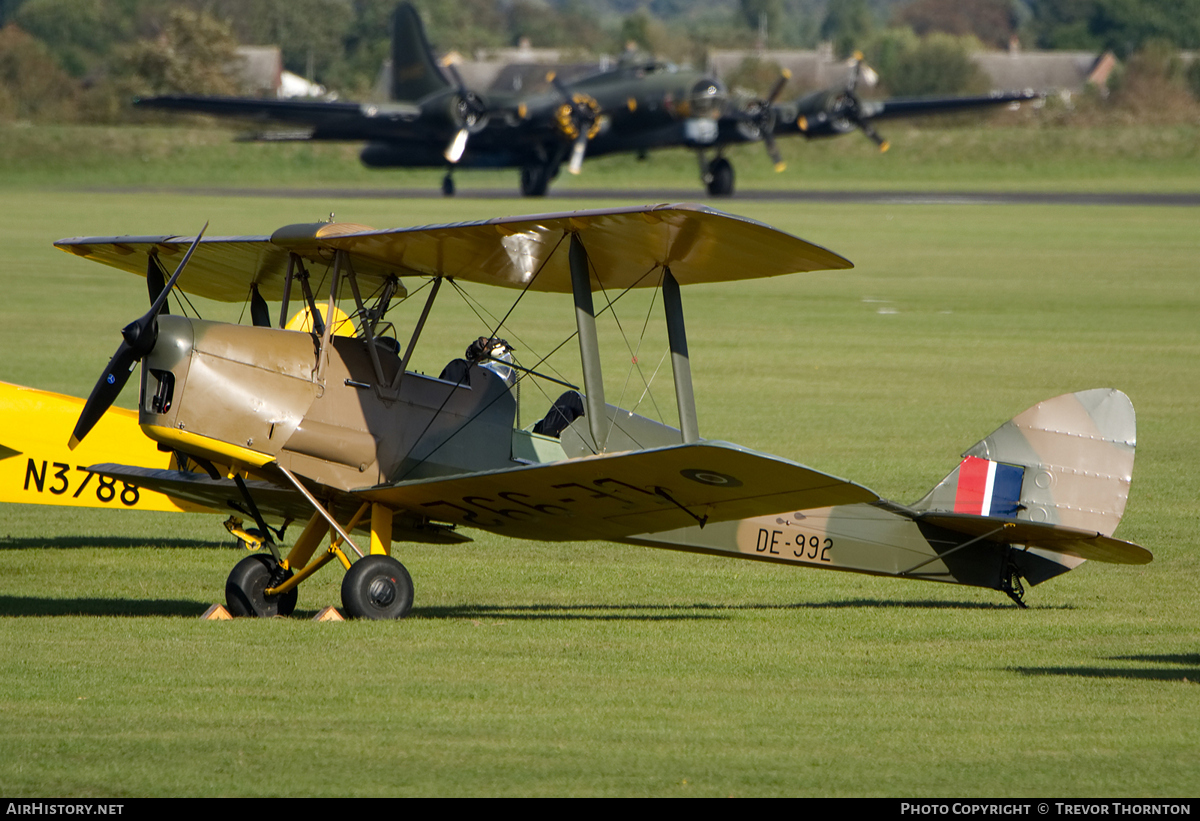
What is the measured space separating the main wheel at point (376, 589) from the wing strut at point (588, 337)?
1.38 metres

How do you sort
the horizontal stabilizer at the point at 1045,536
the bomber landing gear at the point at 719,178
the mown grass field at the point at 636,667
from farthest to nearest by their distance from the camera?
the bomber landing gear at the point at 719,178 → the horizontal stabilizer at the point at 1045,536 → the mown grass field at the point at 636,667

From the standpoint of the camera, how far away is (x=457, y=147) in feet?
205

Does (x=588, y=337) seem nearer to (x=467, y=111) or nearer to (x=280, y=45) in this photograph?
(x=467, y=111)

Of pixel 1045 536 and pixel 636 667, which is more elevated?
pixel 1045 536

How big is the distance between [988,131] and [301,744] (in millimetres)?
82245

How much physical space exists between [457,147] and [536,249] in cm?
5398

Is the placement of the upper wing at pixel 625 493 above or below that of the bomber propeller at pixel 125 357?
below

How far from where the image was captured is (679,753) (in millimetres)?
6520

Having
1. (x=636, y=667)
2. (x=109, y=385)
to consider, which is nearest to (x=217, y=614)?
(x=109, y=385)

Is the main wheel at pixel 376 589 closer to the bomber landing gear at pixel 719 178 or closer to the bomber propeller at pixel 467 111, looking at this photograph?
the bomber landing gear at pixel 719 178

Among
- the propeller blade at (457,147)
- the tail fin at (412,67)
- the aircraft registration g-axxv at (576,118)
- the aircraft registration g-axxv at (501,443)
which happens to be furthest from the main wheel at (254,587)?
the tail fin at (412,67)

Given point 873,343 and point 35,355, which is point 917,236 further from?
point 35,355

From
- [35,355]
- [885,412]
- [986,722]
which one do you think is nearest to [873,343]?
[885,412]

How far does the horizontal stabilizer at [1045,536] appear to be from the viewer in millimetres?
9461
